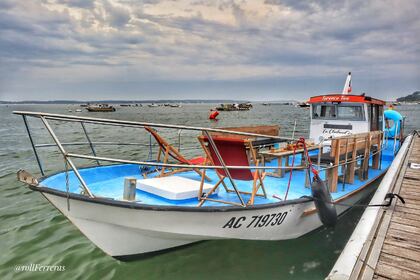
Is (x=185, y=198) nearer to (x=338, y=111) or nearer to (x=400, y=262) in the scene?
(x=400, y=262)

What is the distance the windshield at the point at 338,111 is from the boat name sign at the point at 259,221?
22.0 feet

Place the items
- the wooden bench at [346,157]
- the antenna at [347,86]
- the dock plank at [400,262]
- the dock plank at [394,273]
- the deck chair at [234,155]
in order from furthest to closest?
the antenna at [347,86] → the wooden bench at [346,157] → the deck chair at [234,155] → the dock plank at [400,262] → the dock plank at [394,273]

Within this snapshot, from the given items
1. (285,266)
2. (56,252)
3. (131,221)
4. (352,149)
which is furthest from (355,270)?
(56,252)

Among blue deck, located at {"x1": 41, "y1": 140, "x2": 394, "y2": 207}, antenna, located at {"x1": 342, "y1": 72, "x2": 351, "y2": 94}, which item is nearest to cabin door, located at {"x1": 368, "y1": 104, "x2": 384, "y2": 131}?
antenna, located at {"x1": 342, "y1": 72, "x2": 351, "y2": 94}

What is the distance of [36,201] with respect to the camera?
919 cm

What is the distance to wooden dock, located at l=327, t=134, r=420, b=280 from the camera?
3506 millimetres

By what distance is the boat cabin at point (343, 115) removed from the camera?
34.3 ft

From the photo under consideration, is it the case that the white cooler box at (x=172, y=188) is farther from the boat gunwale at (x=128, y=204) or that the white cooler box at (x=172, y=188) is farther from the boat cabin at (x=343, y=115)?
the boat cabin at (x=343, y=115)

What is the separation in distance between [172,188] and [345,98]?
25.3 feet

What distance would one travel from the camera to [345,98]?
10523 millimetres

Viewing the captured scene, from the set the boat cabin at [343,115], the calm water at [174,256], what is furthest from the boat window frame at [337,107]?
the calm water at [174,256]

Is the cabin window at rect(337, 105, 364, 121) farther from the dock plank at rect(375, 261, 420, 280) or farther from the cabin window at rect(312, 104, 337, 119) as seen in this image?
the dock plank at rect(375, 261, 420, 280)

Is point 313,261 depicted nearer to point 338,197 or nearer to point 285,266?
point 285,266

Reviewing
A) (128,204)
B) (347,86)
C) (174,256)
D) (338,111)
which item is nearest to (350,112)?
(338,111)
